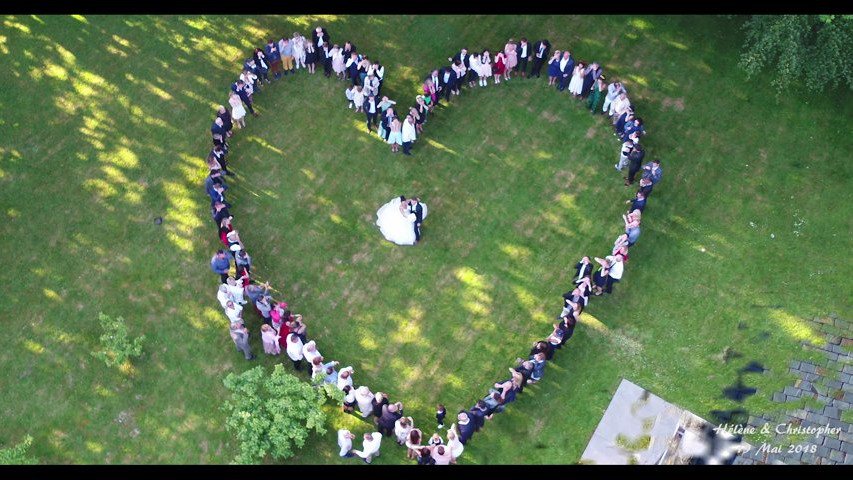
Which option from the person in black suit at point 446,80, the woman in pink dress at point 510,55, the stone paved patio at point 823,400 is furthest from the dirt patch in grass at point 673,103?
the stone paved patio at point 823,400

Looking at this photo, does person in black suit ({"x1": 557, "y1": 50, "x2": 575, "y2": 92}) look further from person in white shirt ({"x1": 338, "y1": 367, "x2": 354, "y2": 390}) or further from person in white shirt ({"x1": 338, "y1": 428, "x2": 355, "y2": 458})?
person in white shirt ({"x1": 338, "y1": 428, "x2": 355, "y2": 458})

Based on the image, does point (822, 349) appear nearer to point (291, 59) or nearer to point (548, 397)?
point (548, 397)

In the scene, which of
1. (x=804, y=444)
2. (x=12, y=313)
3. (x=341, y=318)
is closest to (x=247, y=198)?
(x=341, y=318)

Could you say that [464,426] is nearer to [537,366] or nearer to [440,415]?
[440,415]

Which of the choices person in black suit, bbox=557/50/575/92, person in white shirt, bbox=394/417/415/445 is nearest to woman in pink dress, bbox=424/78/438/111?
person in black suit, bbox=557/50/575/92

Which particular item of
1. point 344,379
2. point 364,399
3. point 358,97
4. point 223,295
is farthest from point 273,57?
point 364,399
